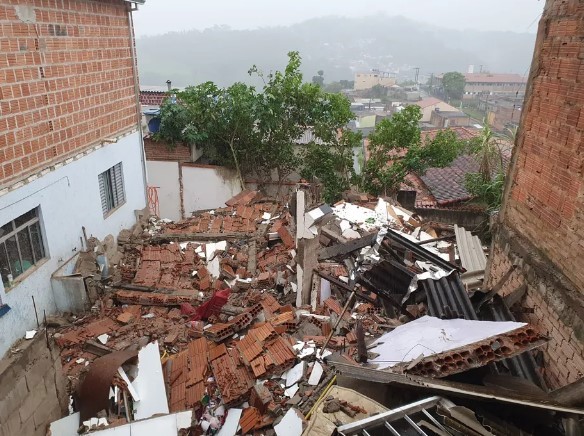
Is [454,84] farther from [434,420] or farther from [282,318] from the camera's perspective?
[434,420]

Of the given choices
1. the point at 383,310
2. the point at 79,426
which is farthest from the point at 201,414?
the point at 383,310

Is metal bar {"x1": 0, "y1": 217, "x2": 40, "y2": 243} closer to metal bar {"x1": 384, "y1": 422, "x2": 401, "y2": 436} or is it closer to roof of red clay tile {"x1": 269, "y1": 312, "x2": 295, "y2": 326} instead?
roof of red clay tile {"x1": 269, "y1": 312, "x2": 295, "y2": 326}

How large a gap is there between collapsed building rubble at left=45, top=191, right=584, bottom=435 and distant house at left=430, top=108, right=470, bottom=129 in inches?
1579

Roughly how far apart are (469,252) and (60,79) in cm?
922

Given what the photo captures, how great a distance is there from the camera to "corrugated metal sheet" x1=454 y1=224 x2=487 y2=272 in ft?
29.3

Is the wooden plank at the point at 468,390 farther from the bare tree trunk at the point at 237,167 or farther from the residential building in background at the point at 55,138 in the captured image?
the bare tree trunk at the point at 237,167

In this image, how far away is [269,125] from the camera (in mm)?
14500

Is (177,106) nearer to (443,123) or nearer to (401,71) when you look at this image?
(443,123)

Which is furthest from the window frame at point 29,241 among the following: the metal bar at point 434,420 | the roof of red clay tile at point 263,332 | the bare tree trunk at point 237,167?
the bare tree trunk at point 237,167

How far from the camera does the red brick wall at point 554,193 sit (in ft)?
15.5

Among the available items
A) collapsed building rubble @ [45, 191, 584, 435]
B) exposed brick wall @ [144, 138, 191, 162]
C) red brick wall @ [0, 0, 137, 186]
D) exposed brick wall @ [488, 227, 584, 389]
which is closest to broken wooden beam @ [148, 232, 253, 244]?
collapsed building rubble @ [45, 191, 584, 435]

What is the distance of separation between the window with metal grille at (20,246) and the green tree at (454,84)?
68.9m

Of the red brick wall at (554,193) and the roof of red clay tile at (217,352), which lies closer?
the red brick wall at (554,193)

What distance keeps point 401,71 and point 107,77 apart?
550 feet
